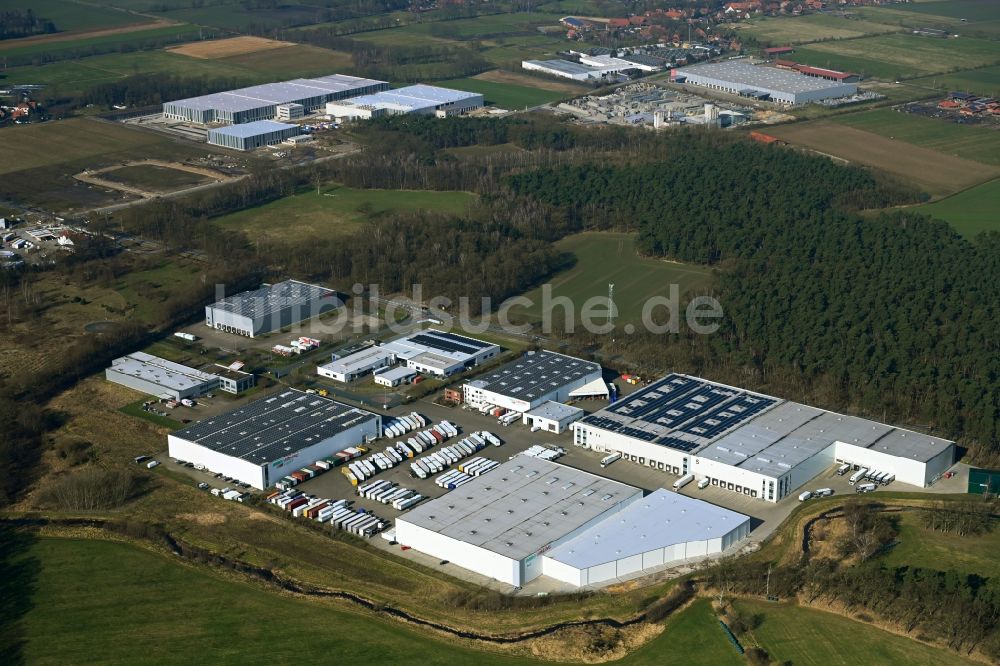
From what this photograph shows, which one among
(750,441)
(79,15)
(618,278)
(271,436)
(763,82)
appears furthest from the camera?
(79,15)

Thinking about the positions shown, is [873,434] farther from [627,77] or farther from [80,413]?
[627,77]

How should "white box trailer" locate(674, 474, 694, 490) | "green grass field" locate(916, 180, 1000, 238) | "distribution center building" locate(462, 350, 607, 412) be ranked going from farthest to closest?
"green grass field" locate(916, 180, 1000, 238) → "distribution center building" locate(462, 350, 607, 412) → "white box trailer" locate(674, 474, 694, 490)

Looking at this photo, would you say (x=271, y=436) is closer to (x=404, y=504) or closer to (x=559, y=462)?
(x=404, y=504)

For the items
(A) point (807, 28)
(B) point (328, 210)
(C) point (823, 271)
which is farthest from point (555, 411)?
(A) point (807, 28)

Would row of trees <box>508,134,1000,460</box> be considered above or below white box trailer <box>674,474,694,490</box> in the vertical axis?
above

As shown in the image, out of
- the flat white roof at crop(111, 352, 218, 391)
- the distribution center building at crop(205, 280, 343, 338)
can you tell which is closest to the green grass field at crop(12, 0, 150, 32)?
the distribution center building at crop(205, 280, 343, 338)

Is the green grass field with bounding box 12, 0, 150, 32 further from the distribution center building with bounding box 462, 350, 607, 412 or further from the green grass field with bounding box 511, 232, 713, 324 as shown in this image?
the distribution center building with bounding box 462, 350, 607, 412

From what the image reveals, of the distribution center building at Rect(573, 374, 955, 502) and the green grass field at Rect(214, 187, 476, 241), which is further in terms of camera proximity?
the green grass field at Rect(214, 187, 476, 241)

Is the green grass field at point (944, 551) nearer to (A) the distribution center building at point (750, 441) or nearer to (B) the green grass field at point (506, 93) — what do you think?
(A) the distribution center building at point (750, 441)

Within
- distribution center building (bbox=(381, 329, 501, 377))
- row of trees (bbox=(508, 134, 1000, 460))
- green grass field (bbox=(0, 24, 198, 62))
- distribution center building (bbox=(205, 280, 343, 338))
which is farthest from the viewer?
green grass field (bbox=(0, 24, 198, 62))
